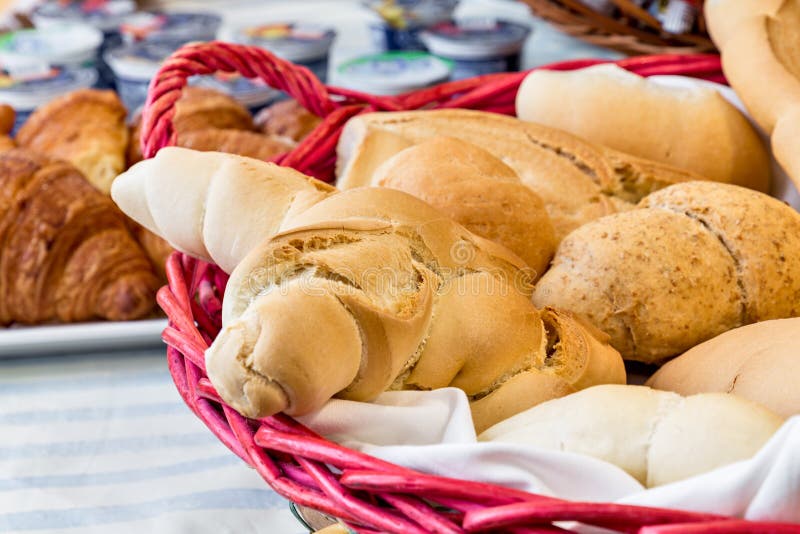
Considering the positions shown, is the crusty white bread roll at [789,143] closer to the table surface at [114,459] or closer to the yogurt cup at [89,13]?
the table surface at [114,459]

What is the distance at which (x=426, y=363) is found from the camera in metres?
0.65

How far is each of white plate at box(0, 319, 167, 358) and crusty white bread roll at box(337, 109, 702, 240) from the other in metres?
0.34

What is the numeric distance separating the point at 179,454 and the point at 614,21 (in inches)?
52.9

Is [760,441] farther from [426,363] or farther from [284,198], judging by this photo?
[284,198]

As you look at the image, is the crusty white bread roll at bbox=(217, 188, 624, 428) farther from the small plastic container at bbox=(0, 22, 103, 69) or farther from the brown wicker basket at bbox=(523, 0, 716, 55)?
the small plastic container at bbox=(0, 22, 103, 69)

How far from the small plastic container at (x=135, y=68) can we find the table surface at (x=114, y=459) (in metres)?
0.85

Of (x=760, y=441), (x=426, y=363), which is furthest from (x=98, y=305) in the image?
(x=760, y=441)

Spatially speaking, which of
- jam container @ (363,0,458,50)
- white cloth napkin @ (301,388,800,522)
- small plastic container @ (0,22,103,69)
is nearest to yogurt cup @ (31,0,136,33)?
small plastic container @ (0,22,103,69)

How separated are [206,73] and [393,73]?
0.87 m

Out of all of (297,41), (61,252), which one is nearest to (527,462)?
(61,252)

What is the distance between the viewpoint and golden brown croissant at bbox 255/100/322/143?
153 cm

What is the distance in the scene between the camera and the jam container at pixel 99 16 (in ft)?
7.16

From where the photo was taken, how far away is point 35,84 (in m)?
1.76

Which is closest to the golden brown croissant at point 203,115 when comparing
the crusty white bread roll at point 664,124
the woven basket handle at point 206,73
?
the woven basket handle at point 206,73
